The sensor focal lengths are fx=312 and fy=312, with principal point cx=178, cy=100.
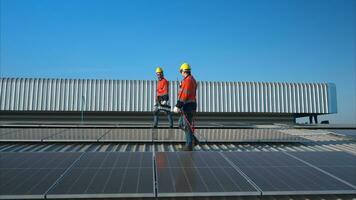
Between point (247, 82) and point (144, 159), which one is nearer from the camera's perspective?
point (144, 159)

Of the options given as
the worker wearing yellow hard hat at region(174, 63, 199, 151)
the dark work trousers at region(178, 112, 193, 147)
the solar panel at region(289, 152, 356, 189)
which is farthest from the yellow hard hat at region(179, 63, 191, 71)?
the solar panel at region(289, 152, 356, 189)

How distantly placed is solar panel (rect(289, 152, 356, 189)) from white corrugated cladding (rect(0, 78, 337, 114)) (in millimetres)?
12216

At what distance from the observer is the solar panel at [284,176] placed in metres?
3.85

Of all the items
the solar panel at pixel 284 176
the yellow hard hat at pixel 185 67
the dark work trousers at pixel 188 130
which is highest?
the yellow hard hat at pixel 185 67

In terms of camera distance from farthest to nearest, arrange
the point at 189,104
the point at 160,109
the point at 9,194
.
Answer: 1. the point at 160,109
2. the point at 189,104
3. the point at 9,194

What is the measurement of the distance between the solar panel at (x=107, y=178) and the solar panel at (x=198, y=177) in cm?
19

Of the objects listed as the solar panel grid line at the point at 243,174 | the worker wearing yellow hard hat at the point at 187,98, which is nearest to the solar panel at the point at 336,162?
the solar panel grid line at the point at 243,174

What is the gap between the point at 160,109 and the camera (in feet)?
35.0

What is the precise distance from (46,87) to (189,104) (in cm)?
1296

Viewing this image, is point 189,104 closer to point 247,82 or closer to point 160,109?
point 160,109

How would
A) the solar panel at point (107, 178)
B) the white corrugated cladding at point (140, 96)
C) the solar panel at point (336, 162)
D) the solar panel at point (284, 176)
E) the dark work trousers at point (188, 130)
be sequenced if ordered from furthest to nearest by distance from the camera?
the white corrugated cladding at point (140, 96), the dark work trousers at point (188, 130), the solar panel at point (336, 162), the solar panel at point (284, 176), the solar panel at point (107, 178)

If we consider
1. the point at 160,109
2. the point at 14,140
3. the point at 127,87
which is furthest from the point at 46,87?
the point at 14,140

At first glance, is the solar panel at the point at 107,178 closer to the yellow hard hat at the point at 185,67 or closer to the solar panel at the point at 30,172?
the solar panel at the point at 30,172

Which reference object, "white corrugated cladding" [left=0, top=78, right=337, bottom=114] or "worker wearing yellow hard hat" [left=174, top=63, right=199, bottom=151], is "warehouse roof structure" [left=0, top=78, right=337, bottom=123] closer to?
"white corrugated cladding" [left=0, top=78, right=337, bottom=114]
